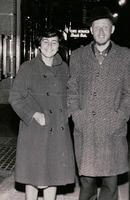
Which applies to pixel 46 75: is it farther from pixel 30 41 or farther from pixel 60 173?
pixel 30 41

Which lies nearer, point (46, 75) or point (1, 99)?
point (46, 75)

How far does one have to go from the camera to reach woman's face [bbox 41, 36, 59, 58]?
420 centimetres

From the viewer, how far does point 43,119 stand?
414cm


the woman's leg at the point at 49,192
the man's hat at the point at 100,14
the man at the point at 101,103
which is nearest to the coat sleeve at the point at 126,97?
the man at the point at 101,103

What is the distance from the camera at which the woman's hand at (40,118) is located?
162 inches

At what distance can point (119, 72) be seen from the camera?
13.0 feet

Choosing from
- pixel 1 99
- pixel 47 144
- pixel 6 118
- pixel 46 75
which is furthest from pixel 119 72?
pixel 1 99

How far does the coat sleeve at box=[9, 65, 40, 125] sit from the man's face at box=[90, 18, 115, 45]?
798 millimetres

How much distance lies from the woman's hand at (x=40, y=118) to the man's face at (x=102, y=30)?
2.96ft

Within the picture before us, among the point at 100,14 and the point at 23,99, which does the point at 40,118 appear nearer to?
the point at 23,99

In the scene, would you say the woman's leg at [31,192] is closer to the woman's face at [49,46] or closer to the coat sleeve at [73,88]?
the coat sleeve at [73,88]

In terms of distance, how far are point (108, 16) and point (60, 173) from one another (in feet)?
5.43

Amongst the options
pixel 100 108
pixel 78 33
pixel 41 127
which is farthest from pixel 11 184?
pixel 78 33

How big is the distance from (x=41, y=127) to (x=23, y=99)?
34cm
